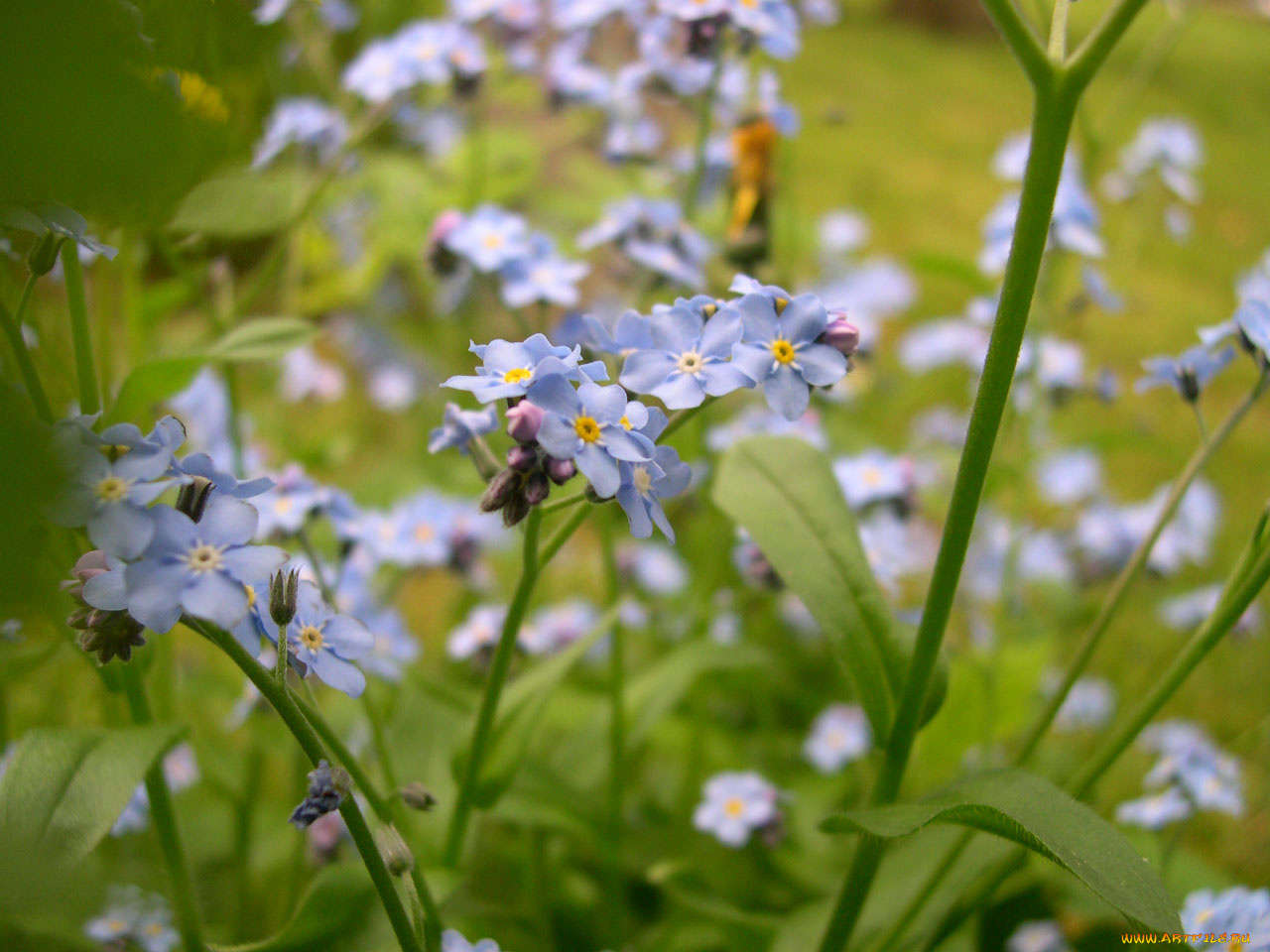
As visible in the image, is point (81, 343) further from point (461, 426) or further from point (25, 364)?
point (461, 426)

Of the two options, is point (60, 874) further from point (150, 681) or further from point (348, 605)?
point (348, 605)

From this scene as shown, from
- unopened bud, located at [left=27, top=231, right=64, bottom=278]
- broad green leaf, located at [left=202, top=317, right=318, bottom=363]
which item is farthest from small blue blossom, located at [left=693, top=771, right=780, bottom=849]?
unopened bud, located at [left=27, top=231, right=64, bottom=278]

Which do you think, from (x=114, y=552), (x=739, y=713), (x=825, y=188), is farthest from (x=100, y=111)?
(x=825, y=188)

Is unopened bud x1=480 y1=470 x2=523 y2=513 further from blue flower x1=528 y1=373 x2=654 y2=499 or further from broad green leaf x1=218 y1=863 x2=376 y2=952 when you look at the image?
broad green leaf x1=218 y1=863 x2=376 y2=952

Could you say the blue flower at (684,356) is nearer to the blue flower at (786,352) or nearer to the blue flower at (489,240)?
the blue flower at (786,352)

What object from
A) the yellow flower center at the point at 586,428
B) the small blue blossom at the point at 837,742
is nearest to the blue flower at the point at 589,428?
the yellow flower center at the point at 586,428

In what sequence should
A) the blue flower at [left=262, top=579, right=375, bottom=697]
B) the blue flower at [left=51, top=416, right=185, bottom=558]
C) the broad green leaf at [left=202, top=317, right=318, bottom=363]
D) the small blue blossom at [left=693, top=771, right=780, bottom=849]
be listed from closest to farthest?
the blue flower at [left=51, top=416, right=185, bottom=558], the blue flower at [left=262, top=579, right=375, bottom=697], the broad green leaf at [left=202, top=317, right=318, bottom=363], the small blue blossom at [left=693, top=771, right=780, bottom=849]

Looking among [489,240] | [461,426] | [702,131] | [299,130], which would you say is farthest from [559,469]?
[299,130]
